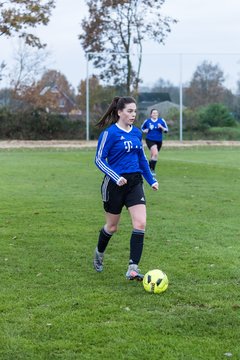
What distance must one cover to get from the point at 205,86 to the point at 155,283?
4457 centimetres

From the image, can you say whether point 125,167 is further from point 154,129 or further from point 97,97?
point 97,97

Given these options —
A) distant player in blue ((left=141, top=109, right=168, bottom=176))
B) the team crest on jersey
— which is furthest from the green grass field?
distant player in blue ((left=141, top=109, right=168, bottom=176))

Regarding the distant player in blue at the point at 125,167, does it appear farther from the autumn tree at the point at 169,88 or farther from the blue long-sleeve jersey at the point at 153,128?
the autumn tree at the point at 169,88

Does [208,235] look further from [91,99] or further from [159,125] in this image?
[91,99]

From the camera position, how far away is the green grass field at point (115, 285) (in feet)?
14.9

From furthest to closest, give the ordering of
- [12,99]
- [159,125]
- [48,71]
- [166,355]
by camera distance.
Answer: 1. [48,71]
2. [12,99]
3. [159,125]
4. [166,355]

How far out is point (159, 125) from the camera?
18656 mm

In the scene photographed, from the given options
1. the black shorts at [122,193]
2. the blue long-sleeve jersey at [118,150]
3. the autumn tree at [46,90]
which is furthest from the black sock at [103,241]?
the autumn tree at [46,90]

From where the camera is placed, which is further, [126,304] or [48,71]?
[48,71]

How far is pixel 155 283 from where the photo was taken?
19.3 ft

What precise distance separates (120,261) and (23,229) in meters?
2.56

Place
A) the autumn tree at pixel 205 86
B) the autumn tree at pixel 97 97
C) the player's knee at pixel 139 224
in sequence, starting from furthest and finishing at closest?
1. the autumn tree at pixel 205 86
2. the autumn tree at pixel 97 97
3. the player's knee at pixel 139 224

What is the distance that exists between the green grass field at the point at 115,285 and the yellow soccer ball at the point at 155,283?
0.31ft

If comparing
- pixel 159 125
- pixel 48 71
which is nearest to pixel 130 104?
pixel 159 125
